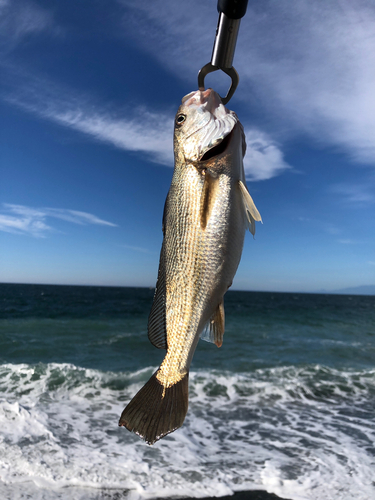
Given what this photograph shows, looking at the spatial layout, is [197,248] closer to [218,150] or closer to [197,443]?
[218,150]

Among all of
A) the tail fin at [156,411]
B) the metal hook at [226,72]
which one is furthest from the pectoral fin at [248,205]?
the tail fin at [156,411]

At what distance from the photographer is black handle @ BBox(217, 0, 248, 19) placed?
4.48 ft

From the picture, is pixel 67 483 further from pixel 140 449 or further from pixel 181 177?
pixel 181 177

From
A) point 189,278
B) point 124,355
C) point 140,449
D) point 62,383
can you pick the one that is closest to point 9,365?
point 62,383

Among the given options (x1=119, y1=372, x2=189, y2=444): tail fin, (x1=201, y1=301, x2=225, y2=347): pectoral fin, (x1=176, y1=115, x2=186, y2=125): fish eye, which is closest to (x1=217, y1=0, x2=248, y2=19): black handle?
(x1=176, y1=115, x2=186, y2=125): fish eye

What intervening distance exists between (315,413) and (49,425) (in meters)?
6.07

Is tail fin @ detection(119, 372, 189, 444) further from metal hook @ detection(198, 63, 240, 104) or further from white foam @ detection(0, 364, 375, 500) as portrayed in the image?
white foam @ detection(0, 364, 375, 500)

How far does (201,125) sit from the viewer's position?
5.97 ft

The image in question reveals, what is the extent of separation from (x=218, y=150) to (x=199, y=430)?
271 inches

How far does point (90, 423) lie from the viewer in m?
7.32

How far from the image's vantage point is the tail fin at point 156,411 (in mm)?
1492

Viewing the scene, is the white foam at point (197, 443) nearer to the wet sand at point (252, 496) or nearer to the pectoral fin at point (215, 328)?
the wet sand at point (252, 496)

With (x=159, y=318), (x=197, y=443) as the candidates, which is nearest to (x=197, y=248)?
(x=159, y=318)

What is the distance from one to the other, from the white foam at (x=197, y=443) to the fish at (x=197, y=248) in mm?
4203
